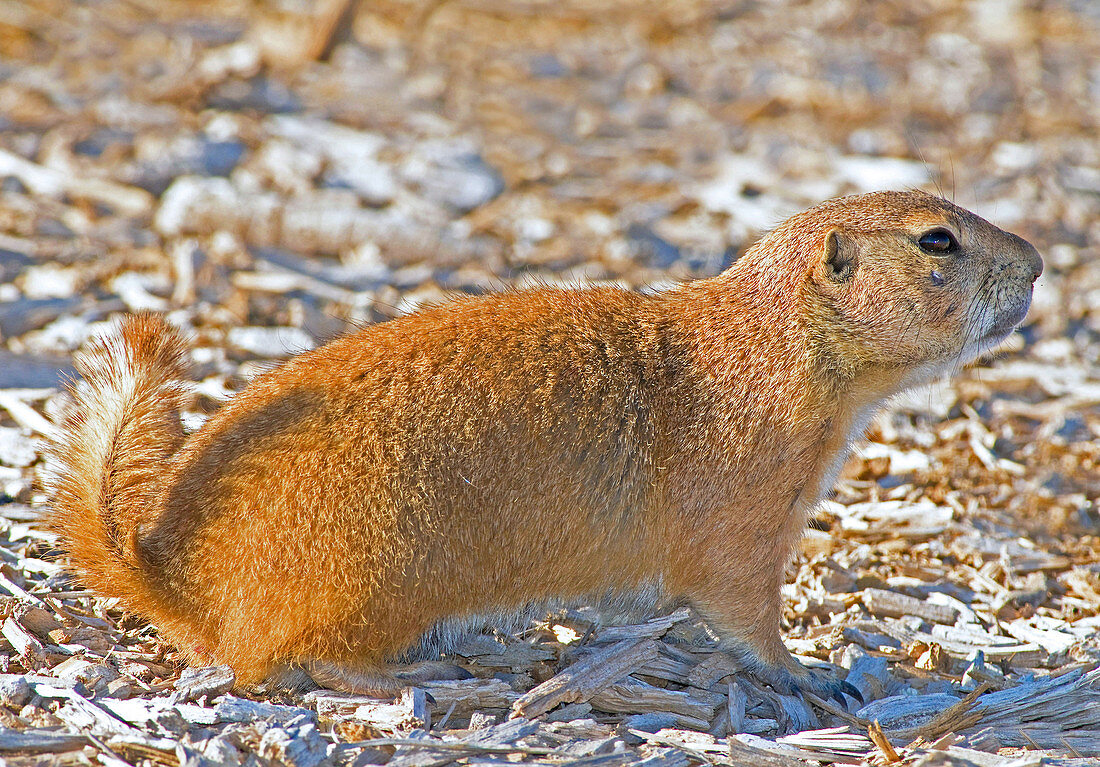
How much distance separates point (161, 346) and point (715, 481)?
2.30 m

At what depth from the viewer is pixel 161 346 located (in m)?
4.40

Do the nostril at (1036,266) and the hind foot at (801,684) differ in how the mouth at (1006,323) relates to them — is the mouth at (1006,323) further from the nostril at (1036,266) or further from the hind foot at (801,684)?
the hind foot at (801,684)

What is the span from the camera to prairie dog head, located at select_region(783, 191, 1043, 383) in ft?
15.6

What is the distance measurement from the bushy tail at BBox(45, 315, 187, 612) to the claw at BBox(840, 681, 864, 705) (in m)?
2.85

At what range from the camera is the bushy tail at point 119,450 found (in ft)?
13.7

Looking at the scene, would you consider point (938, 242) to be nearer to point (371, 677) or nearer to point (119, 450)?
point (371, 677)

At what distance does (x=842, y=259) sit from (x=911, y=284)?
1.01 feet

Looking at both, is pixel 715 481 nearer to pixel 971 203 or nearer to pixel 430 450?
pixel 430 450

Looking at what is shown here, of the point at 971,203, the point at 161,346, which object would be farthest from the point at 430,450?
the point at 971,203

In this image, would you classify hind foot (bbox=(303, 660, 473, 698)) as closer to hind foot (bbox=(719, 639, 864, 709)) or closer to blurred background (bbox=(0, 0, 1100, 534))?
hind foot (bbox=(719, 639, 864, 709))

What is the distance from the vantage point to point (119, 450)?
14.0 ft

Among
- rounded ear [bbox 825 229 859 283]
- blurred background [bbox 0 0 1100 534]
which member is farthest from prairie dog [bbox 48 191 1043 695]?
blurred background [bbox 0 0 1100 534]


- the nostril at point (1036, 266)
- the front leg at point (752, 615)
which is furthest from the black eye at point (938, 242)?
the front leg at point (752, 615)

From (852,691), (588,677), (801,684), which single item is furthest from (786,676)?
(588,677)
